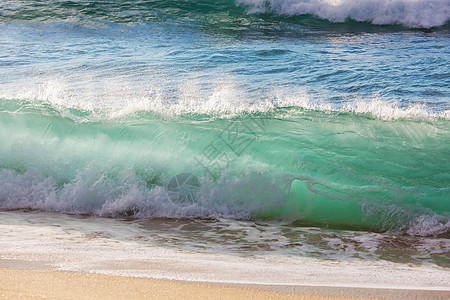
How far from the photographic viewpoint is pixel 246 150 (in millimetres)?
4605

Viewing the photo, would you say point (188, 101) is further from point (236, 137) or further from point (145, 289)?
point (145, 289)

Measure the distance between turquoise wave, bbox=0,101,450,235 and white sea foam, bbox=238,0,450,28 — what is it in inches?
326

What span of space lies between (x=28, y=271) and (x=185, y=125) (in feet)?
9.66

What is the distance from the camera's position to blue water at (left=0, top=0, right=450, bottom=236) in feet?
13.3

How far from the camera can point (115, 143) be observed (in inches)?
191

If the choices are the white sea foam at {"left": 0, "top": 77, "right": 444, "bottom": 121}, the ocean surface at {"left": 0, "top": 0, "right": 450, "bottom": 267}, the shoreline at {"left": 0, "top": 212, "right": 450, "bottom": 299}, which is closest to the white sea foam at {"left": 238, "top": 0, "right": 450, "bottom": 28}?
the ocean surface at {"left": 0, "top": 0, "right": 450, "bottom": 267}

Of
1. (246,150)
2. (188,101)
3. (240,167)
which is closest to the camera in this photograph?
(240,167)

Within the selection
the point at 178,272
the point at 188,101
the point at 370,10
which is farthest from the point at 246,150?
the point at 370,10

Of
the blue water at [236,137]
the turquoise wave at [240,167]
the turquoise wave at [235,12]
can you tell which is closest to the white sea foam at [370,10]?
the turquoise wave at [235,12]

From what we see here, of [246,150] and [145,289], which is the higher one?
[246,150]

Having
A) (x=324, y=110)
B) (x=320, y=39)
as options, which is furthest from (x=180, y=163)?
(x=320, y=39)

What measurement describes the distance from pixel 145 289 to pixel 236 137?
284 centimetres

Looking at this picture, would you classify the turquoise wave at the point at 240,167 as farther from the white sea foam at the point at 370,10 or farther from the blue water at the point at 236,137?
the white sea foam at the point at 370,10

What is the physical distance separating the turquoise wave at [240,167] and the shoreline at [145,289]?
1681 millimetres
